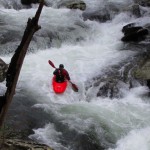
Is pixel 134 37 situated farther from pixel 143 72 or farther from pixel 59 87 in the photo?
pixel 59 87

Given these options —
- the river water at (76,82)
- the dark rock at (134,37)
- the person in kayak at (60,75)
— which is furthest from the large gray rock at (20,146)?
the dark rock at (134,37)

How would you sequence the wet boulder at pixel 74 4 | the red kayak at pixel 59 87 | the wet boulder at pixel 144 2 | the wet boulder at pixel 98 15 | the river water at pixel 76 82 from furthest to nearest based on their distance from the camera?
the wet boulder at pixel 144 2
the wet boulder at pixel 74 4
the wet boulder at pixel 98 15
the red kayak at pixel 59 87
the river water at pixel 76 82

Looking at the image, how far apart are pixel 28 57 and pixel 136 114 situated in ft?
13.1

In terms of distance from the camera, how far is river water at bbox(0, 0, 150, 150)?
21.3 ft

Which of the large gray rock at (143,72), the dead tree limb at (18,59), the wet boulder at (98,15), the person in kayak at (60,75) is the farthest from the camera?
the wet boulder at (98,15)

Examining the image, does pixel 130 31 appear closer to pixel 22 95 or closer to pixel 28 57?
pixel 28 57

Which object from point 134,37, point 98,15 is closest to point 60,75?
point 134,37

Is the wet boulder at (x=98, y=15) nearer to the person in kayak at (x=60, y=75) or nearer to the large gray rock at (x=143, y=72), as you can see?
the large gray rock at (x=143, y=72)

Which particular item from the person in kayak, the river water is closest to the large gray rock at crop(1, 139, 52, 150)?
the river water

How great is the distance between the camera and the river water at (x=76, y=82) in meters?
6.50

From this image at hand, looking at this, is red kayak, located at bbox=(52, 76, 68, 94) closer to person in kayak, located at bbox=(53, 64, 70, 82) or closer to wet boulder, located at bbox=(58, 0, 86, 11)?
person in kayak, located at bbox=(53, 64, 70, 82)

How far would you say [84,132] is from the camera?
21.7ft

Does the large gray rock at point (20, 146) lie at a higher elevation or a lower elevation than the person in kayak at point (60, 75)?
lower

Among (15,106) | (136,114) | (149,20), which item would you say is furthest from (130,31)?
(15,106)
